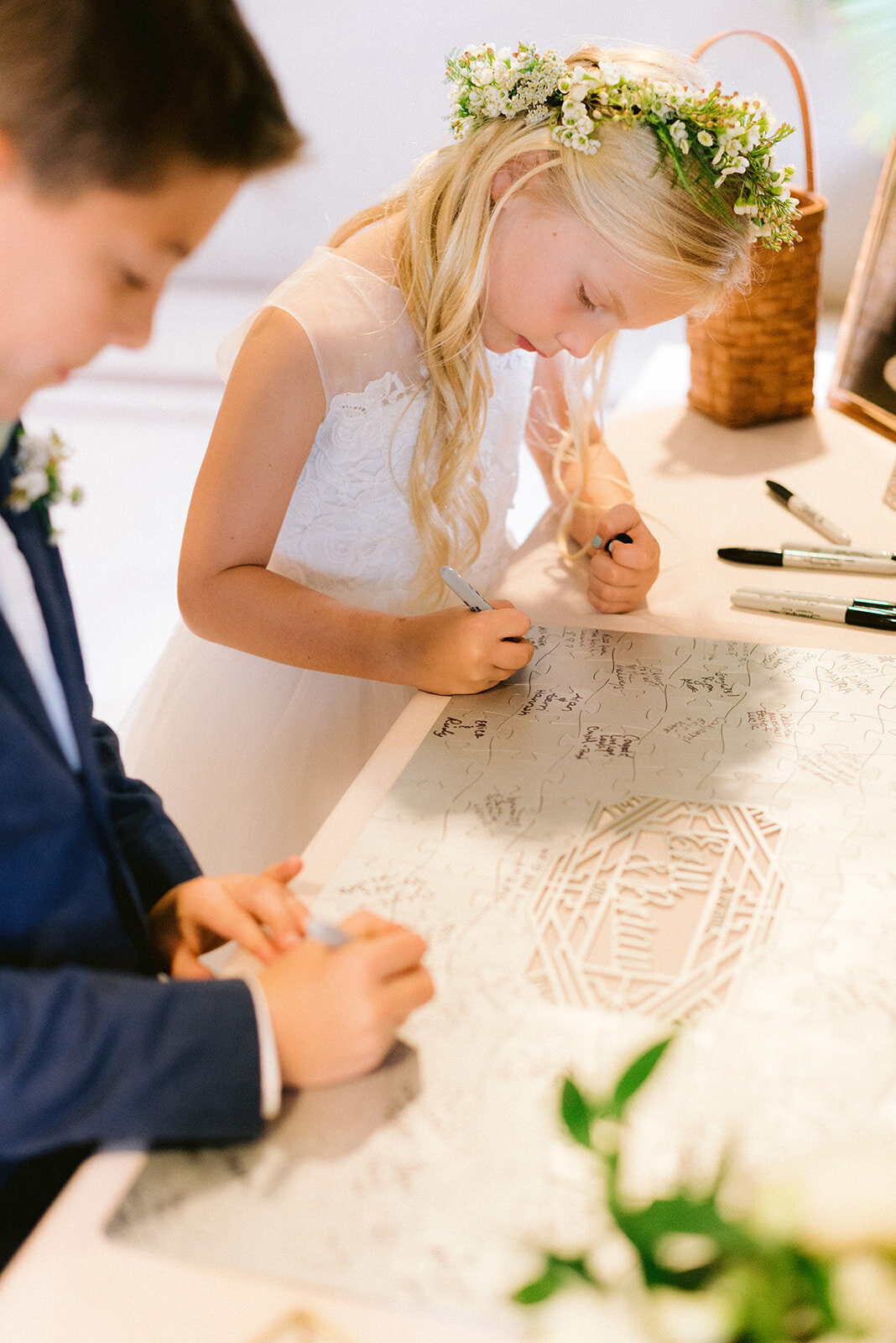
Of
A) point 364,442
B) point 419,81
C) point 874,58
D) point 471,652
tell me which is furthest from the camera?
point 419,81

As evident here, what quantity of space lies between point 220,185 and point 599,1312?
49 cm

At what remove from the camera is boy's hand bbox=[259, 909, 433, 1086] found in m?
0.46

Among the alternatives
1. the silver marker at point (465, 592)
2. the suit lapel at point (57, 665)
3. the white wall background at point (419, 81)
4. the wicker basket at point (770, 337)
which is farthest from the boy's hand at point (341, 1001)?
the white wall background at point (419, 81)

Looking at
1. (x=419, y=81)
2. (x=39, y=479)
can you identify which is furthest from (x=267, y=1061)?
(x=419, y=81)

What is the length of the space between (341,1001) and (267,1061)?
40 millimetres

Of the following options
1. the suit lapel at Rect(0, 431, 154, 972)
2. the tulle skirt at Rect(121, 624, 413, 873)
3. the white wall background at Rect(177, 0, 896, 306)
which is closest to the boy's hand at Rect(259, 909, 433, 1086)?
the suit lapel at Rect(0, 431, 154, 972)

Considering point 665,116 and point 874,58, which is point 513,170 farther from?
point 874,58

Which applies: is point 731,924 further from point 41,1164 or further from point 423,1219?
point 41,1164

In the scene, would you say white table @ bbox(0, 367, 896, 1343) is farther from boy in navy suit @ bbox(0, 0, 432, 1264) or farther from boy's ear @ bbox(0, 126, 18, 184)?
boy's ear @ bbox(0, 126, 18, 184)

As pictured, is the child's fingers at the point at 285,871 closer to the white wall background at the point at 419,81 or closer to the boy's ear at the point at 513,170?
the boy's ear at the point at 513,170

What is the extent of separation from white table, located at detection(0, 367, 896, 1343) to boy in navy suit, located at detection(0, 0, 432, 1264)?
44mm

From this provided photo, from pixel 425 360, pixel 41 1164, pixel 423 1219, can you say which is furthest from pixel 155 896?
pixel 425 360

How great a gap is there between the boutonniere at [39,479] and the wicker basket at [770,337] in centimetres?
82

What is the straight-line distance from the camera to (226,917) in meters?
0.56
